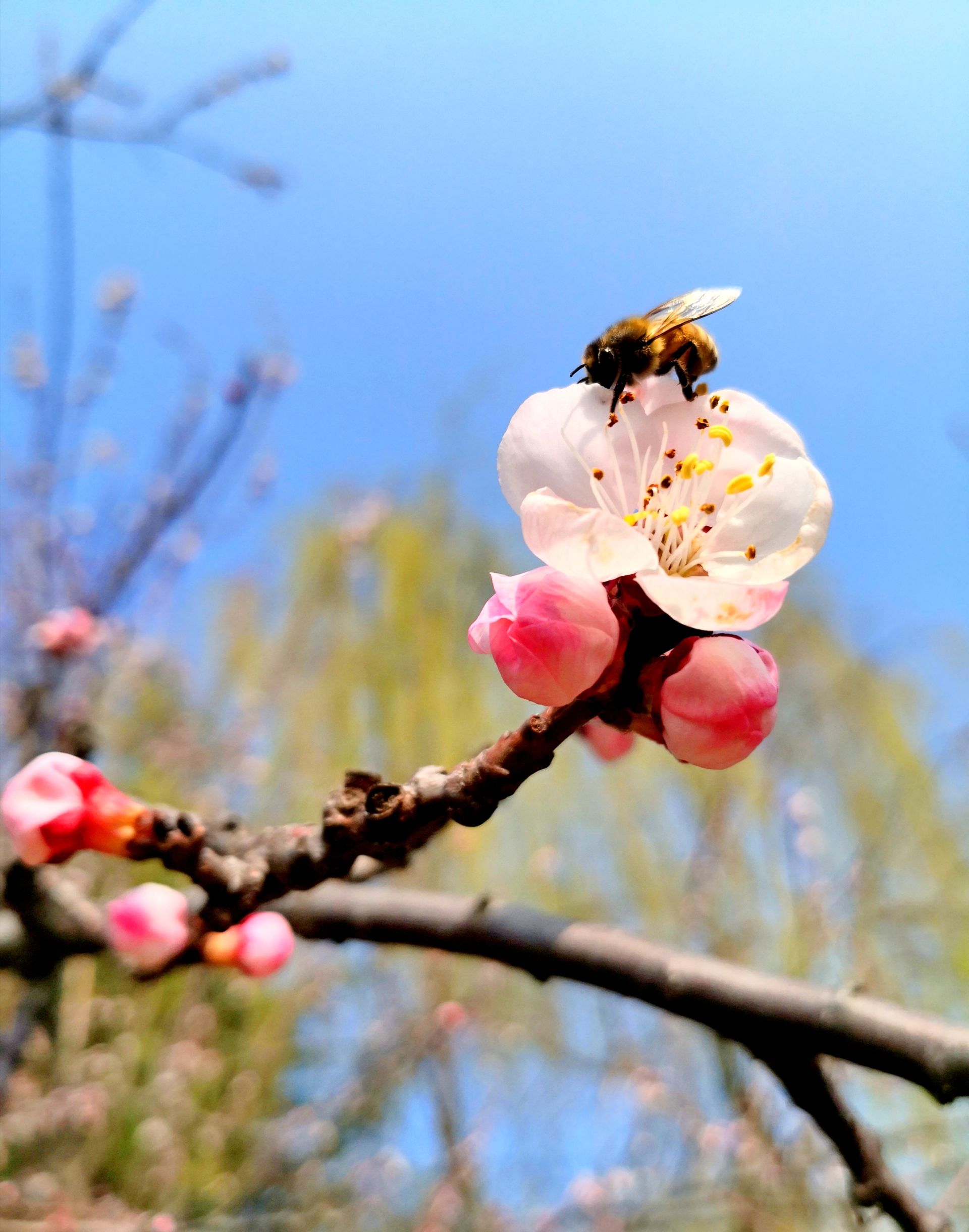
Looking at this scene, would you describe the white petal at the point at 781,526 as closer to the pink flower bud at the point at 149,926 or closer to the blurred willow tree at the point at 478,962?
the pink flower bud at the point at 149,926

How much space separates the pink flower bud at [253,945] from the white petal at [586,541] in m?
0.40

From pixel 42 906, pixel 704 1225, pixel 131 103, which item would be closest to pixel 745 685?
pixel 42 906

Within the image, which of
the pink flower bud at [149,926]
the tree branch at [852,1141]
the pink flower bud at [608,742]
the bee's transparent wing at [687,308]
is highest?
the bee's transparent wing at [687,308]

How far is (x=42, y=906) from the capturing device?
72cm

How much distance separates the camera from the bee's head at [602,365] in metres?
0.47

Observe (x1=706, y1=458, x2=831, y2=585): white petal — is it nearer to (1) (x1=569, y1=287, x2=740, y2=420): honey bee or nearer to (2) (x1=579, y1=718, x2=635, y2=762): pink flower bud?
(1) (x1=569, y1=287, x2=740, y2=420): honey bee

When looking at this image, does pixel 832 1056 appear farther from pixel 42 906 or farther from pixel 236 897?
pixel 42 906

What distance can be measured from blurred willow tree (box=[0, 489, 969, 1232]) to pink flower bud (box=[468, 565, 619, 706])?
1436 mm

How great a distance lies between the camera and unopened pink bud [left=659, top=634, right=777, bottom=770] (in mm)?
376

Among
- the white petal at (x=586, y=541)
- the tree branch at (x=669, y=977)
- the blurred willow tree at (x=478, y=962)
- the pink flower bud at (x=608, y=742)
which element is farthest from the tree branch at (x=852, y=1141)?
the blurred willow tree at (x=478, y=962)

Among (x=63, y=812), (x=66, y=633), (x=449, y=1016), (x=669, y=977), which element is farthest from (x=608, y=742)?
(x=449, y=1016)

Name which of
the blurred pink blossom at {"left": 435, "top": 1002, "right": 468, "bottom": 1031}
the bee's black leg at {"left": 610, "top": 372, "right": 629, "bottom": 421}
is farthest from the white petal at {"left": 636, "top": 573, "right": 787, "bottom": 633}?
the blurred pink blossom at {"left": 435, "top": 1002, "right": 468, "bottom": 1031}

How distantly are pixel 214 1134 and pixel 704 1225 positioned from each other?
1144 millimetres

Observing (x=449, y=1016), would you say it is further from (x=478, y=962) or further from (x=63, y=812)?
(x=63, y=812)
